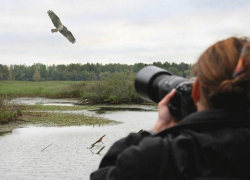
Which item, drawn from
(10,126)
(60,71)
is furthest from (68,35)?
(60,71)

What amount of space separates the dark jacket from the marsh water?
6.57 m

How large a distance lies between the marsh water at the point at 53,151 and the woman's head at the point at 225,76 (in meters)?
6.59

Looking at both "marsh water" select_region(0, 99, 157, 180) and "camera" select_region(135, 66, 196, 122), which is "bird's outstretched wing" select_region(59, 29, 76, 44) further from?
"camera" select_region(135, 66, 196, 122)

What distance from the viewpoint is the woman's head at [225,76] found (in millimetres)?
803

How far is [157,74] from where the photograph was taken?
1.07 meters

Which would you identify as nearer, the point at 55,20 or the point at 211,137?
the point at 211,137

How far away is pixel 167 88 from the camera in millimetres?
1021

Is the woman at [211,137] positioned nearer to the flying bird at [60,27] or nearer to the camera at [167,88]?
the camera at [167,88]

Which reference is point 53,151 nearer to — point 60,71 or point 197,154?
point 197,154

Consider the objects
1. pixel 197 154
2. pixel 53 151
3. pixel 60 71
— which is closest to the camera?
pixel 197 154

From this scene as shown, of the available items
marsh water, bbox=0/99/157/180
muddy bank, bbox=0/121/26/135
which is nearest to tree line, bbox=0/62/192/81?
muddy bank, bbox=0/121/26/135

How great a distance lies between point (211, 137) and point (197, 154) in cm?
4

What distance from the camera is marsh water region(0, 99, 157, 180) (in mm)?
7465

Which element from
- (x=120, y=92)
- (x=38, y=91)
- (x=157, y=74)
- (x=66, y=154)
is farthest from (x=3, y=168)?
(x=38, y=91)
